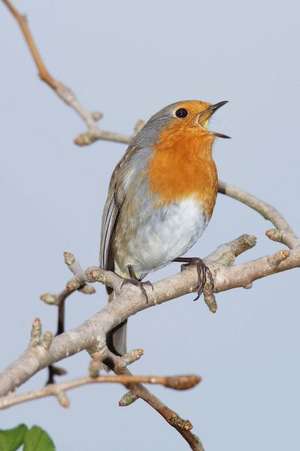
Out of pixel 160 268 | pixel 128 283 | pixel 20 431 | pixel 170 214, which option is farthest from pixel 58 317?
pixel 160 268

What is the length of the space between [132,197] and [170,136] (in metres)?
0.41

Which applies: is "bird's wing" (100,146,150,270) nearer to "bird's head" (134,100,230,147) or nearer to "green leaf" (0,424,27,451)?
"bird's head" (134,100,230,147)

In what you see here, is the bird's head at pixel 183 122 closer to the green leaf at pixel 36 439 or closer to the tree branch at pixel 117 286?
the tree branch at pixel 117 286

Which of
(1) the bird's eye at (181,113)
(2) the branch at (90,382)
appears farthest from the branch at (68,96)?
(2) the branch at (90,382)

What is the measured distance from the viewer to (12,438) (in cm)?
181

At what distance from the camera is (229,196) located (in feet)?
13.3

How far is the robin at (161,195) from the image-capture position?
4.04m

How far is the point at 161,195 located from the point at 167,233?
0.60 ft

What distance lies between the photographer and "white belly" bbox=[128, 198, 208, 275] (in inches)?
158

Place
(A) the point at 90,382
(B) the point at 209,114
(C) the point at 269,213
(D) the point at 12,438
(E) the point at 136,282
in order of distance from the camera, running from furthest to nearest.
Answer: (B) the point at 209,114 → (C) the point at 269,213 → (E) the point at 136,282 → (D) the point at 12,438 → (A) the point at 90,382

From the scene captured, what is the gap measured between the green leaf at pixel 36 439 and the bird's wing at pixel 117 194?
2449 mm

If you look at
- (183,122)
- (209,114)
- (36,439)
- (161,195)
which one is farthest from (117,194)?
(36,439)

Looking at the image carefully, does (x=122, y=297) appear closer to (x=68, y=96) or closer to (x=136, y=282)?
(x=136, y=282)

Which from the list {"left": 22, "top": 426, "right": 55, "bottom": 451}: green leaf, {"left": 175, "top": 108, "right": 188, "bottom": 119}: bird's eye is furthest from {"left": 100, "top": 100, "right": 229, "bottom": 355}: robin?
{"left": 22, "top": 426, "right": 55, "bottom": 451}: green leaf
